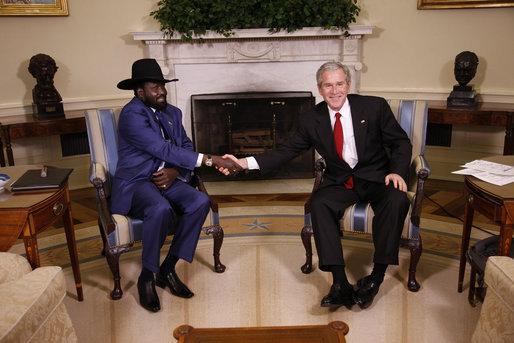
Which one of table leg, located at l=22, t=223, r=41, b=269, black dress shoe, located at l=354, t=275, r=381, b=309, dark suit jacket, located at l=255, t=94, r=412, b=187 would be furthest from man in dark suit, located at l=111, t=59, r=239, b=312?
black dress shoe, located at l=354, t=275, r=381, b=309

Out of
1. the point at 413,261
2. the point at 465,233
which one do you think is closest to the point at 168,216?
the point at 413,261

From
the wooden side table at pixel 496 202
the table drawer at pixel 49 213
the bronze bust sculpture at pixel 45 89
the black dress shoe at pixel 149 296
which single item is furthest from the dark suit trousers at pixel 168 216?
the bronze bust sculpture at pixel 45 89

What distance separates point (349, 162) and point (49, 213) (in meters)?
1.58

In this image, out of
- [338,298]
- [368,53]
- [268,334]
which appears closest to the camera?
[268,334]

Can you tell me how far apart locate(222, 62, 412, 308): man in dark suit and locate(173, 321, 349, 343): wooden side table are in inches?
11.9

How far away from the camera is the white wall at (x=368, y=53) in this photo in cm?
416

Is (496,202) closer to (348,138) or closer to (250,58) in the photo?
(348,138)

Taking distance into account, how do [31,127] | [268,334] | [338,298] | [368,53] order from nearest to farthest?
[268,334] < [338,298] < [31,127] < [368,53]

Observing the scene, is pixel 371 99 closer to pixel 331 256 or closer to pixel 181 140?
pixel 331 256

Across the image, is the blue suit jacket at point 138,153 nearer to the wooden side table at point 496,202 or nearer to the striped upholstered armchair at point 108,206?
the striped upholstered armchair at point 108,206

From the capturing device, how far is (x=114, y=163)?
9.25 feet

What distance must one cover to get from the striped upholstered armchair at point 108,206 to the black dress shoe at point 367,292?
2.70ft

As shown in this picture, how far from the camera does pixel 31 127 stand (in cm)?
380

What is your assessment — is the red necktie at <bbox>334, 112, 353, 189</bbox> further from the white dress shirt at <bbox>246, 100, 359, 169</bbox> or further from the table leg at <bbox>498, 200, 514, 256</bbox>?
the table leg at <bbox>498, 200, 514, 256</bbox>
